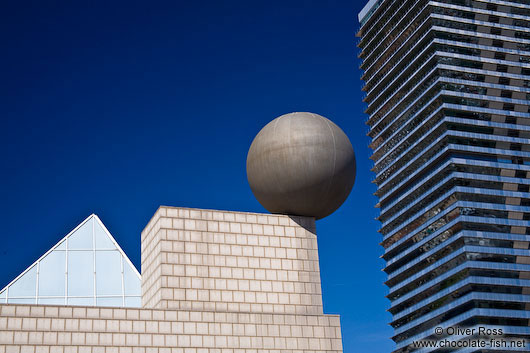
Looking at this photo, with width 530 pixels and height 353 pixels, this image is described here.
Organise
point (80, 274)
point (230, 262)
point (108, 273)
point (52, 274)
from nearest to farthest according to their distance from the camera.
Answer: point (230, 262), point (80, 274), point (52, 274), point (108, 273)

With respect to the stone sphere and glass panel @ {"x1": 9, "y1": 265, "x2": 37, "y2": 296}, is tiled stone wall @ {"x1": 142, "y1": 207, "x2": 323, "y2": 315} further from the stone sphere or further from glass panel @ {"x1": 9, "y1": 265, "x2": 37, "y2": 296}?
glass panel @ {"x1": 9, "y1": 265, "x2": 37, "y2": 296}

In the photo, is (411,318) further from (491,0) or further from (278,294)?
(278,294)

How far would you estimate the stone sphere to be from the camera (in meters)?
48.2

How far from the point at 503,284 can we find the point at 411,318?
22.0 metres

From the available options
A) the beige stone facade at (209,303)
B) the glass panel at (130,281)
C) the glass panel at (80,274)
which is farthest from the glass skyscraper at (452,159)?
the beige stone facade at (209,303)

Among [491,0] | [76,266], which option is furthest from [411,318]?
[76,266]

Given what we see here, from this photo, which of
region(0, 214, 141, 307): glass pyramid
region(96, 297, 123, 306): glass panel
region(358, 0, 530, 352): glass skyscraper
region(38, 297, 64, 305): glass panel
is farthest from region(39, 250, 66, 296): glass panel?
region(358, 0, 530, 352): glass skyscraper

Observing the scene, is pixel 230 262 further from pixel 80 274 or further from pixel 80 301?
pixel 80 274

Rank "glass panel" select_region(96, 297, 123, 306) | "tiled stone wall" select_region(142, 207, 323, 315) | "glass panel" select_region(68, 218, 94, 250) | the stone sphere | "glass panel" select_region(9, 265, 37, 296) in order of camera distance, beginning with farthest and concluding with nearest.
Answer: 1. "glass panel" select_region(68, 218, 94, 250)
2. "glass panel" select_region(9, 265, 37, 296)
3. "glass panel" select_region(96, 297, 123, 306)
4. the stone sphere
5. "tiled stone wall" select_region(142, 207, 323, 315)

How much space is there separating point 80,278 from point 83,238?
4185mm

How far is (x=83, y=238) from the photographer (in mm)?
66812

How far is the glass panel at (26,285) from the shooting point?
64125mm

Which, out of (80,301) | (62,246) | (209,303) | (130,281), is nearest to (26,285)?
(62,246)

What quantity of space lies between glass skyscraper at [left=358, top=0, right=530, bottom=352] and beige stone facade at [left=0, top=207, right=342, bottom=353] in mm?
95213
